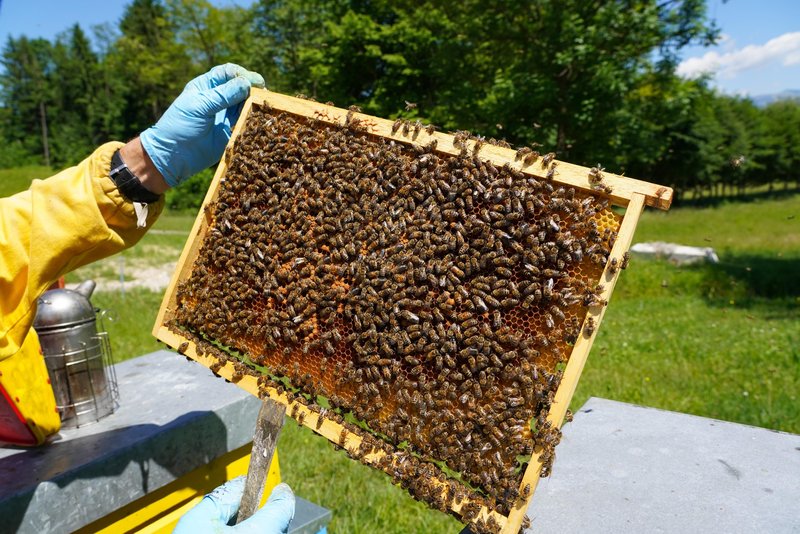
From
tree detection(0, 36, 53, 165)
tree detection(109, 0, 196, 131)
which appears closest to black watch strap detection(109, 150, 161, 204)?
tree detection(109, 0, 196, 131)

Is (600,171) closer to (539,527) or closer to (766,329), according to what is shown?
(539,527)

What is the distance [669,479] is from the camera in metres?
2.60

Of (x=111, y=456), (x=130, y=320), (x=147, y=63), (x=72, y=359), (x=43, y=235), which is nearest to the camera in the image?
(x=43, y=235)

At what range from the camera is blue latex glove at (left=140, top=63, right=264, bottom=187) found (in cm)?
267

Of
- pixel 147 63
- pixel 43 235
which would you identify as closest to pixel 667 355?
pixel 43 235

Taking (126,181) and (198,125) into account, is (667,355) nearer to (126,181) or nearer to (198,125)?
(198,125)

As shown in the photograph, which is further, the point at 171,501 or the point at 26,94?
the point at 26,94

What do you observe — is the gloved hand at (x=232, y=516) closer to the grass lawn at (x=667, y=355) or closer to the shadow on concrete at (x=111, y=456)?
the shadow on concrete at (x=111, y=456)

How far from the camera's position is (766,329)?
1016 cm

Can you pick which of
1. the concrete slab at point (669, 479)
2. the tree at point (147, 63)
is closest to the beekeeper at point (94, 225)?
the concrete slab at point (669, 479)

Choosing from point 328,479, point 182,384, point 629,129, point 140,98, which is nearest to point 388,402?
point 182,384

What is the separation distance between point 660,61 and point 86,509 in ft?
71.3

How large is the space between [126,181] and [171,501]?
6.08ft

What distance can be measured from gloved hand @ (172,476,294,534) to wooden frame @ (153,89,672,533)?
347mm
